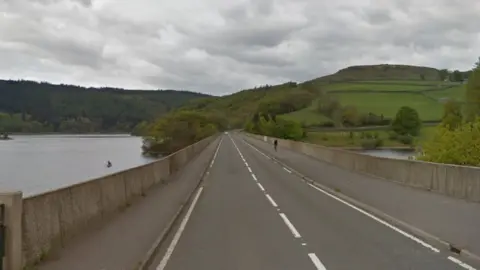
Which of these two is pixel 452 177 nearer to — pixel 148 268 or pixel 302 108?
pixel 148 268

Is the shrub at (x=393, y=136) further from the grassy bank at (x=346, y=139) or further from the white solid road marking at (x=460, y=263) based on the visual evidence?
the white solid road marking at (x=460, y=263)

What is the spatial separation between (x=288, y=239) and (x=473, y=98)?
251 ft

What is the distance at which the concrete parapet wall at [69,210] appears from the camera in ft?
28.9

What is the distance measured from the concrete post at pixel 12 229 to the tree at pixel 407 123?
115599mm

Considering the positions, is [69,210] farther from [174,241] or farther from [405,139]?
[405,139]

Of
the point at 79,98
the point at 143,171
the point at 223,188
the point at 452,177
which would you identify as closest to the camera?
the point at 452,177

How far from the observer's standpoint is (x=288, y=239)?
39.7ft

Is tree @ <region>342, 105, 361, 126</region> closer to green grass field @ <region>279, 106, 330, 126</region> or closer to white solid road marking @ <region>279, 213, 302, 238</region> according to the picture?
green grass field @ <region>279, 106, 330, 126</region>

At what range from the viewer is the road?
379 inches

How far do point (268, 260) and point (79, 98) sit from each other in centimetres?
19701

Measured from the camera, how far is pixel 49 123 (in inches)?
7392

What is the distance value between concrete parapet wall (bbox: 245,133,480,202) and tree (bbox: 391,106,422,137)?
8564 centimetres

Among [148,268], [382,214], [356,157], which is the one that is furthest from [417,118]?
[148,268]

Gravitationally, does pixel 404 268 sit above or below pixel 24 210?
below
